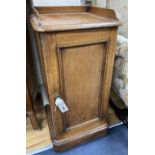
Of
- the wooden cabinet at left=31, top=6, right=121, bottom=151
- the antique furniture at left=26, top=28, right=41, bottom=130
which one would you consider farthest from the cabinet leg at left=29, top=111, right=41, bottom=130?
the wooden cabinet at left=31, top=6, right=121, bottom=151

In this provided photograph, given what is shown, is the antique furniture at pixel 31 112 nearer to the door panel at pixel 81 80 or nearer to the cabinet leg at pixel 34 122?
the cabinet leg at pixel 34 122

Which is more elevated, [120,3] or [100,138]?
[120,3]

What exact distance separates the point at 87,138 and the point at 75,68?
23.2 inches

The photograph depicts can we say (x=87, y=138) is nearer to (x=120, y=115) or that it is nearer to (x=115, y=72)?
(x=120, y=115)

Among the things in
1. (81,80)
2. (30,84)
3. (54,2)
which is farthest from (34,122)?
(54,2)

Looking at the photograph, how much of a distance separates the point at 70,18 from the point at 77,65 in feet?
1.01

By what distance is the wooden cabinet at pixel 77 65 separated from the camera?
85cm

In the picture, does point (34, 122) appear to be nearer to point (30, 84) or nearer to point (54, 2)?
point (30, 84)

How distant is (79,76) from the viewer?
1.00 meters

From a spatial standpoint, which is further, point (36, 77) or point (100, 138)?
point (36, 77)

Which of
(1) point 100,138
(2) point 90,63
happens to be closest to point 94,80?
(2) point 90,63

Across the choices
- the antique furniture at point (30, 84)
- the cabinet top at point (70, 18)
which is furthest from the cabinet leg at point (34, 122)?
the cabinet top at point (70, 18)
